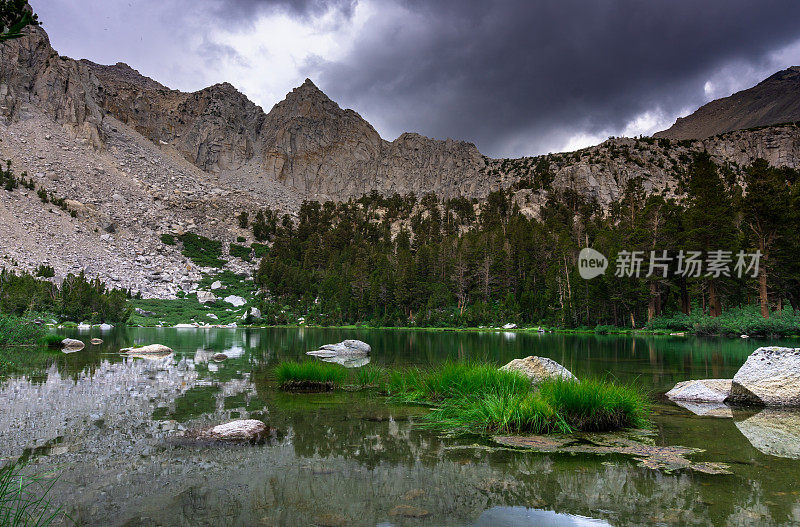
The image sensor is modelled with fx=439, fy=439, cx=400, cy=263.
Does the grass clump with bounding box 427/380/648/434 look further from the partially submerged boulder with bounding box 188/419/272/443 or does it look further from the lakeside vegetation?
the partially submerged boulder with bounding box 188/419/272/443

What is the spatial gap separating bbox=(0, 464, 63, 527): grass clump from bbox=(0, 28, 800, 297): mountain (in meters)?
83.1

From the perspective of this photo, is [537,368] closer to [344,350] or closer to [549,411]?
[549,411]

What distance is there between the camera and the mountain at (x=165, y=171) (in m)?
88.1

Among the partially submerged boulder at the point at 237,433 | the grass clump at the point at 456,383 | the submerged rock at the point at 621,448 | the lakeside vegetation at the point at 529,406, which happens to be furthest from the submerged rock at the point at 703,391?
the partially submerged boulder at the point at 237,433

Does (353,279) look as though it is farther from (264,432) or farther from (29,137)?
(29,137)

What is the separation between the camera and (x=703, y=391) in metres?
12.4

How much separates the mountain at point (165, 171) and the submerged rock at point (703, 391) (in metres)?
87.6

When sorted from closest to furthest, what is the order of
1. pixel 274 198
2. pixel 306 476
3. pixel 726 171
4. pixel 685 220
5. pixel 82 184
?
pixel 306 476 < pixel 685 220 < pixel 82 184 < pixel 726 171 < pixel 274 198

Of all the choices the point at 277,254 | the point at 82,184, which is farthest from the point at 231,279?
the point at 82,184

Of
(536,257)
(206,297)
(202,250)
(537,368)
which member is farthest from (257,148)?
(537,368)

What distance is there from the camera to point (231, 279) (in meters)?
99.6

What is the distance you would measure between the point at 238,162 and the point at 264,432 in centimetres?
19994

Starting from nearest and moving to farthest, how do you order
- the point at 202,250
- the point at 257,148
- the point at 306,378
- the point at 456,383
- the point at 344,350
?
the point at 456,383
the point at 306,378
the point at 344,350
the point at 202,250
the point at 257,148

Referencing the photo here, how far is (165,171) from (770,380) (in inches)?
6284
